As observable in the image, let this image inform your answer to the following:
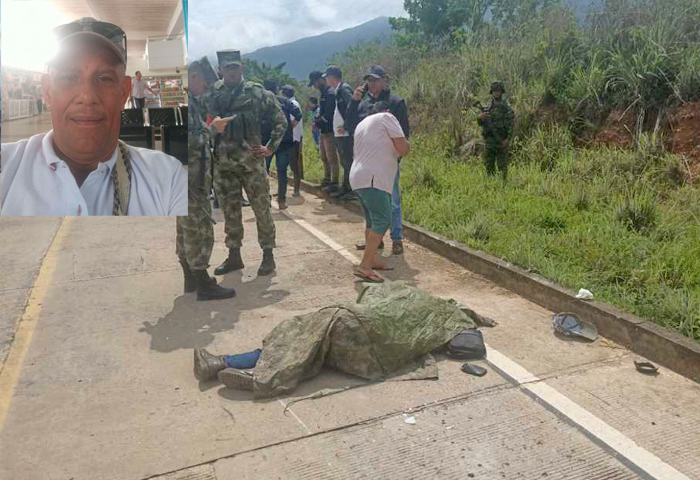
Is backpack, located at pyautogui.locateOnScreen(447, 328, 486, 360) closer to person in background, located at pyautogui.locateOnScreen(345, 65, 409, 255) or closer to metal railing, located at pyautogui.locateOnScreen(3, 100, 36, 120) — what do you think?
person in background, located at pyautogui.locateOnScreen(345, 65, 409, 255)

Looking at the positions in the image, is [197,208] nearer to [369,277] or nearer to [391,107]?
[369,277]

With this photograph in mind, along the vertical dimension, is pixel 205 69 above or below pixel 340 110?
above

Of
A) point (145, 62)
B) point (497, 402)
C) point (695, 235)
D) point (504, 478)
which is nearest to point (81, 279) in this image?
point (145, 62)

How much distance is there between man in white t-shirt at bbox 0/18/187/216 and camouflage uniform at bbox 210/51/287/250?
201cm

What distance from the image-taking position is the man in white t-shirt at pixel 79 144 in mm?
3586

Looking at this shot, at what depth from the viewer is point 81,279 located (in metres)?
6.23

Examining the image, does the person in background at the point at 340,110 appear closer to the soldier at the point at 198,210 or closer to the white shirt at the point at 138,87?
the soldier at the point at 198,210

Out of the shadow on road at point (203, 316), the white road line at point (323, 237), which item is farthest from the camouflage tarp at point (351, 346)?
the white road line at point (323, 237)

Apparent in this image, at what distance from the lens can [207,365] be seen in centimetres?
397

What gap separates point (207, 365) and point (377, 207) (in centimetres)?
244

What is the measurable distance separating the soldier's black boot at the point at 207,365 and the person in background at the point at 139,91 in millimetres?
1528

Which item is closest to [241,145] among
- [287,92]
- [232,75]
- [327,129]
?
[232,75]

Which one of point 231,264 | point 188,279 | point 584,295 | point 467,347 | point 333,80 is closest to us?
point 467,347

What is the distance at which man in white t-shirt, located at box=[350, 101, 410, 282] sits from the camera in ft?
19.1
